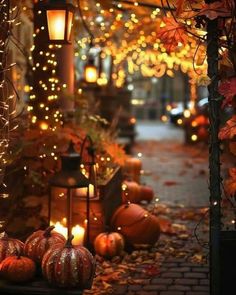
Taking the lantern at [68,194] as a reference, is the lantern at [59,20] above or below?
above

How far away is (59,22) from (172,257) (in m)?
3.12

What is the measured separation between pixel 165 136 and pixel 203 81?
23077 millimetres

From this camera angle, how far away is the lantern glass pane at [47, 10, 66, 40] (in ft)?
23.9

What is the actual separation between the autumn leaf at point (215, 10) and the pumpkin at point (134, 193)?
4.49m

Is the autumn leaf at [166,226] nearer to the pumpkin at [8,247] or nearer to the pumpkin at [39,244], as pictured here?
the pumpkin at [39,244]

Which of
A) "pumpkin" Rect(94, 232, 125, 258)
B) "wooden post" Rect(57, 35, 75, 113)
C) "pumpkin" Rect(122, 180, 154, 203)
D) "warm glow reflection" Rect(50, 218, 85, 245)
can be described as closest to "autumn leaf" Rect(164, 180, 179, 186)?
"pumpkin" Rect(122, 180, 154, 203)

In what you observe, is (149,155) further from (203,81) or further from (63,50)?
(203,81)

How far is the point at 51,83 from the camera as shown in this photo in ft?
28.3

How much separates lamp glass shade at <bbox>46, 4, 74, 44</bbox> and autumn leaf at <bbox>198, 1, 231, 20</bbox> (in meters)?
2.53

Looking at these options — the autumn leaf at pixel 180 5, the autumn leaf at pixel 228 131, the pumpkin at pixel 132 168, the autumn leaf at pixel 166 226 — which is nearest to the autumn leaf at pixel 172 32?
the autumn leaf at pixel 180 5

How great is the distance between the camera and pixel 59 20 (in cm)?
729

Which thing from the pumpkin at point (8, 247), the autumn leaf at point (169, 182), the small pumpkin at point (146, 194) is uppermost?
the pumpkin at point (8, 247)

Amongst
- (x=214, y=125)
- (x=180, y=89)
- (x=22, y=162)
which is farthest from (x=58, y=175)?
(x=180, y=89)

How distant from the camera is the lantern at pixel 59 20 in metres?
7.25
